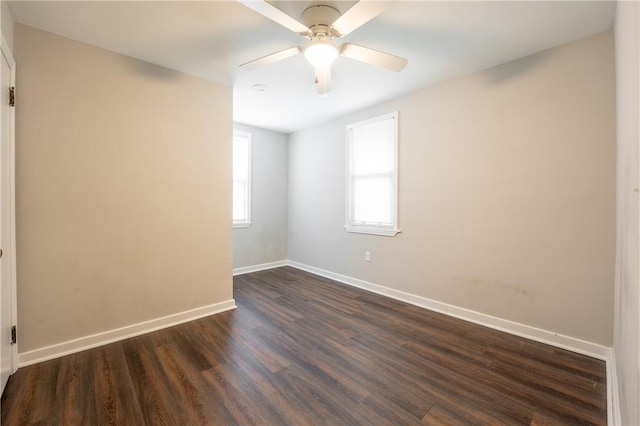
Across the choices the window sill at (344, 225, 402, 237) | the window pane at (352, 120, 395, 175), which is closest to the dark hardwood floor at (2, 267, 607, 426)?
the window sill at (344, 225, 402, 237)

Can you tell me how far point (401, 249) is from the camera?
3.48 m

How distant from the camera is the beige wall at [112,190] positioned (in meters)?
2.12

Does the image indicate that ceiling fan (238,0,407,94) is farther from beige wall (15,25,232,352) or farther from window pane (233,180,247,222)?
window pane (233,180,247,222)

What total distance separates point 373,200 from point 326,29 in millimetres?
2391

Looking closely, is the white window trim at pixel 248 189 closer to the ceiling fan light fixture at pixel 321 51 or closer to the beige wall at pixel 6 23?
the beige wall at pixel 6 23

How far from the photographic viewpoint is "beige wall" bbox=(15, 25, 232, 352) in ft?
6.94

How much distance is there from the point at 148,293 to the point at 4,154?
1482 millimetres

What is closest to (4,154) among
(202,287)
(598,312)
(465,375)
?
(202,287)

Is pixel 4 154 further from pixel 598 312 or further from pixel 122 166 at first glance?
pixel 598 312

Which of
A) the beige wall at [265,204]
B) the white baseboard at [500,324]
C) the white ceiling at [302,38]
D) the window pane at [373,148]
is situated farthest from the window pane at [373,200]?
the beige wall at [265,204]

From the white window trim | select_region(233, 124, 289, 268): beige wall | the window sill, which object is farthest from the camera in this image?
select_region(233, 124, 289, 268): beige wall

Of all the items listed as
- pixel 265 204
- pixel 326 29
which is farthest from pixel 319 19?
pixel 265 204

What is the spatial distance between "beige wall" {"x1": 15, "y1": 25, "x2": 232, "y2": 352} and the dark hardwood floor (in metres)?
0.41

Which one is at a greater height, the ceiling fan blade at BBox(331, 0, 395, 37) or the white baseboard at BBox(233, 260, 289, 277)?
the ceiling fan blade at BBox(331, 0, 395, 37)
